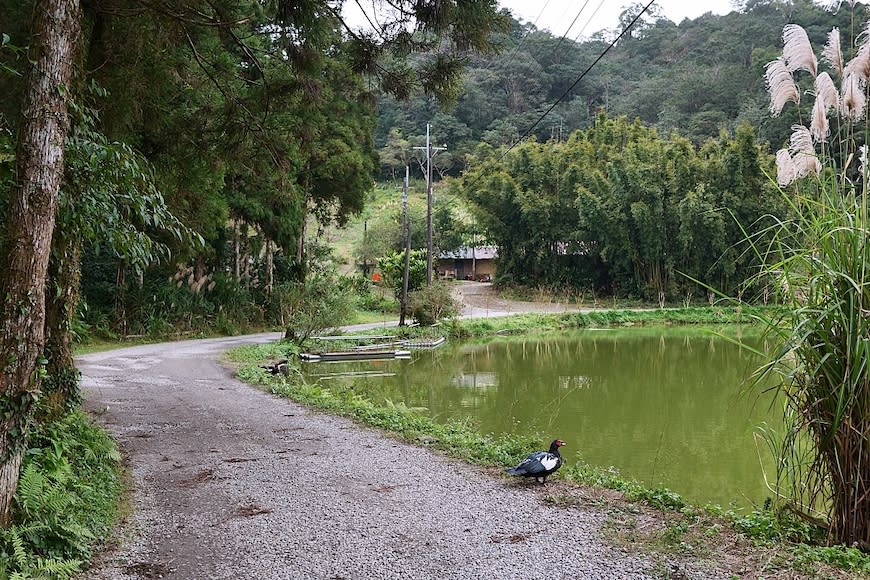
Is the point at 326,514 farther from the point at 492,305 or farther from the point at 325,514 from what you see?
the point at 492,305

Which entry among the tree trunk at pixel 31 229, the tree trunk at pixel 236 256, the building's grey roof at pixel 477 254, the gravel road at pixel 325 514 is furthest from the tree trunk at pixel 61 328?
the building's grey roof at pixel 477 254

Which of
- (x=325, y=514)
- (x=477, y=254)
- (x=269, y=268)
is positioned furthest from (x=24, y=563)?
(x=477, y=254)

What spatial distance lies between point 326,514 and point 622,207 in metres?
26.1

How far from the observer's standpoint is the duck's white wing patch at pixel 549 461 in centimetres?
478

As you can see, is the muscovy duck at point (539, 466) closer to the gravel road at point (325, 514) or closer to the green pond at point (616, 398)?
the gravel road at point (325, 514)

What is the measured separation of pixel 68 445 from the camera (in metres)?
4.73

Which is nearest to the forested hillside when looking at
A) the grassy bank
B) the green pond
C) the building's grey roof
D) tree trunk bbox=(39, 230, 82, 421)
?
the building's grey roof

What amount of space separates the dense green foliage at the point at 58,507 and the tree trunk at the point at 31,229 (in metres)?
0.12

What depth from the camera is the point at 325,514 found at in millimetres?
4355

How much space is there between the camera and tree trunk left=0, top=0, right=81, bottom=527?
10.7ft

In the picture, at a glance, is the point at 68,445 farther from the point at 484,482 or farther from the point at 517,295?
the point at 517,295

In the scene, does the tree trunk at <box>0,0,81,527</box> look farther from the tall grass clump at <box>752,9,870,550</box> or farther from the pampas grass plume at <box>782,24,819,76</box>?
the pampas grass plume at <box>782,24,819,76</box>

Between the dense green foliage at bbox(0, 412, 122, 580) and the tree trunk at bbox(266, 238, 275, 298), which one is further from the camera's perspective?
the tree trunk at bbox(266, 238, 275, 298)

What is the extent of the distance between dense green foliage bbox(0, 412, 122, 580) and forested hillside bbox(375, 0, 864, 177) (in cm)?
3852
